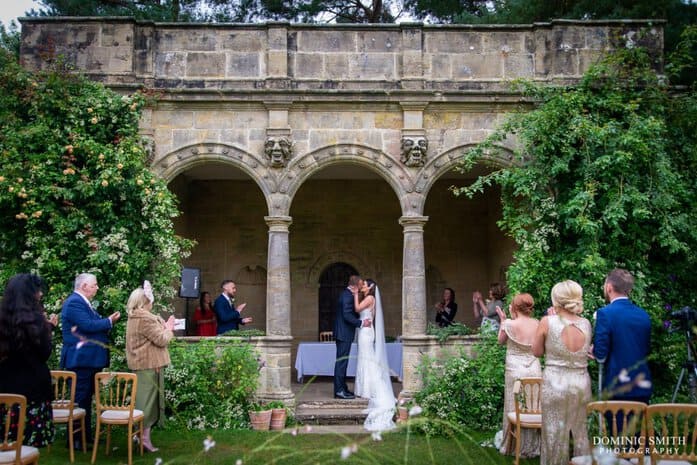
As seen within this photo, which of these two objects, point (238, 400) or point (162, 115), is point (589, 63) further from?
point (238, 400)

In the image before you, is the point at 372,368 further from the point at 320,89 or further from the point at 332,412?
the point at 320,89

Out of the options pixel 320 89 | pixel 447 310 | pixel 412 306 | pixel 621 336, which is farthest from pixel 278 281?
pixel 621 336

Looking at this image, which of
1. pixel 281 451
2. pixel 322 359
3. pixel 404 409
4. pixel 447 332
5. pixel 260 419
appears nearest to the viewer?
pixel 281 451

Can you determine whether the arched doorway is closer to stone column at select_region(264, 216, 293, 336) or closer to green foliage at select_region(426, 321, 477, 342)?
stone column at select_region(264, 216, 293, 336)

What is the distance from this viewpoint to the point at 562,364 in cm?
519

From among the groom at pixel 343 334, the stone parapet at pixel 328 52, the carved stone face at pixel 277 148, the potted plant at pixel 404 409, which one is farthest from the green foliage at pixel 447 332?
the stone parapet at pixel 328 52

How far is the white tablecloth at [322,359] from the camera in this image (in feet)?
36.1

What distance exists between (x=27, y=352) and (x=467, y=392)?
5127 mm

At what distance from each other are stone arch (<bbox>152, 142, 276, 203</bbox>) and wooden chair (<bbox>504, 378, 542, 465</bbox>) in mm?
4590

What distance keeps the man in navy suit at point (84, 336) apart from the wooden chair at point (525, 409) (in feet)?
13.1

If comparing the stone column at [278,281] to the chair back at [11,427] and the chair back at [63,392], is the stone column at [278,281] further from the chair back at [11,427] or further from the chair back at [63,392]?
the chair back at [11,427]

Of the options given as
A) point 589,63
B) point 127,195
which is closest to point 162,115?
point 127,195

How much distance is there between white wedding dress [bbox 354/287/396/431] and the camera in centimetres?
862

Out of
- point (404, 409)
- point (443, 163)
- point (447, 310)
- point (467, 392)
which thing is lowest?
point (404, 409)
